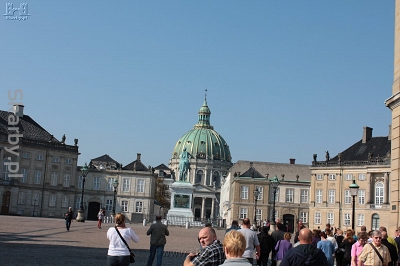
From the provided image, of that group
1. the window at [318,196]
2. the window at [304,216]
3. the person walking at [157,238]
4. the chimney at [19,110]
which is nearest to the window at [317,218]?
the window at [318,196]

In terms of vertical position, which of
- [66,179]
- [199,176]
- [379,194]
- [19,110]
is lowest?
[379,194]

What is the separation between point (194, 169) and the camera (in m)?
179

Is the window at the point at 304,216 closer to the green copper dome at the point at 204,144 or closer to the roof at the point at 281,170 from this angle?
the roof at the point at 281,170

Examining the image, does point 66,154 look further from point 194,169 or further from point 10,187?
point 194,169

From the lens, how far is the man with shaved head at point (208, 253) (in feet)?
24.6

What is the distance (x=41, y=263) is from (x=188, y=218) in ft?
170

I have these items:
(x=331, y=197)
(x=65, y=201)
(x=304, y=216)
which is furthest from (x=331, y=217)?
(x=65, y=201)

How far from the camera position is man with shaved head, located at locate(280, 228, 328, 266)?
850 cm

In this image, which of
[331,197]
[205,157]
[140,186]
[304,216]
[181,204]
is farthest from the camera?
[205,157]

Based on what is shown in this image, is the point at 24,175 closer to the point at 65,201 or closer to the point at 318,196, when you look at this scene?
the point at 65,201

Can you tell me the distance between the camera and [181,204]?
7088 cm

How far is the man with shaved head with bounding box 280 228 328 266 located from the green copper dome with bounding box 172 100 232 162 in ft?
559

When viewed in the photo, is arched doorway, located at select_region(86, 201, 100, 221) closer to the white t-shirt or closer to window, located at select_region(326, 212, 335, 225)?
window, located at select_region(326, 212, 335, 225)

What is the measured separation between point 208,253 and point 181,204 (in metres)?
63.7
